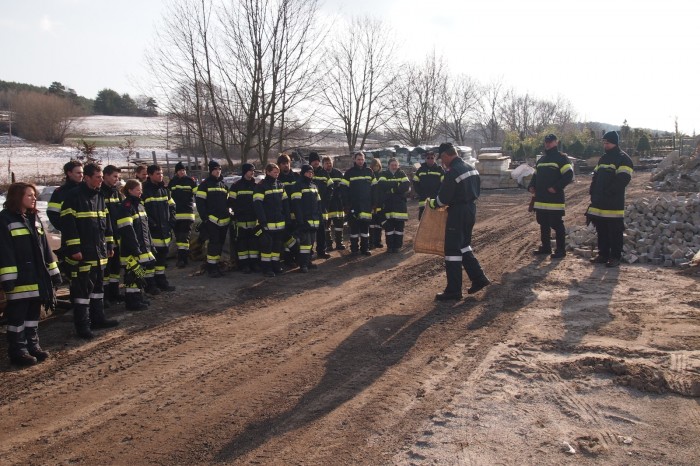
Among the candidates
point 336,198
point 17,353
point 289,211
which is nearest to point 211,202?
point 289,211

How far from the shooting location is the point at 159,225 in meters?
9.54

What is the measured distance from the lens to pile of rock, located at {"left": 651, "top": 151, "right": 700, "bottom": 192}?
22.8m

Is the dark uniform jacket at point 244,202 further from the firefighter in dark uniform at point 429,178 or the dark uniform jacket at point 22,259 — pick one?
the dark uniform jacket at point 22,259

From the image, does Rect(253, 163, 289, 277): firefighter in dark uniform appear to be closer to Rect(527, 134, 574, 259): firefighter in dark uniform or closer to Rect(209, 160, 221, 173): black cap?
Rect(209, 160, 221, 173): black cap

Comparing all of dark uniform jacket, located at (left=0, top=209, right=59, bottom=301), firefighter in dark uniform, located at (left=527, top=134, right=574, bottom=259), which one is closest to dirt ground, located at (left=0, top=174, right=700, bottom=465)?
dark uniform jacket, located at (left=0, top=209, right=59, bottom=301)

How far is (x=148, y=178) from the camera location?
9727 millimetres

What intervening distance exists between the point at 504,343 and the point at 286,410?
2.70 m

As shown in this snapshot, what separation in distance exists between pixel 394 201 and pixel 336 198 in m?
1.23

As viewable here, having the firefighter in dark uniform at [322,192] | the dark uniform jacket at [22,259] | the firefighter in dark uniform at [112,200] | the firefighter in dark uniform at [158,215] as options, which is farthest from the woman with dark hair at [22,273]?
the firefighter in dark uniform at [322,192]

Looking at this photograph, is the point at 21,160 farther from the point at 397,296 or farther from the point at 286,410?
the point at 286,410

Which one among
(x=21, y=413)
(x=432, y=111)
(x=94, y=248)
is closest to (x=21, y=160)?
(x=432, y=111)

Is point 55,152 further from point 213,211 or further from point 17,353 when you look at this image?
point 17,353

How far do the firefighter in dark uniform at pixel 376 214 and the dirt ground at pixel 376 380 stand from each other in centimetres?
367

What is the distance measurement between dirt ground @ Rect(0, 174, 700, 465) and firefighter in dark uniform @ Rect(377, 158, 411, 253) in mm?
3326
